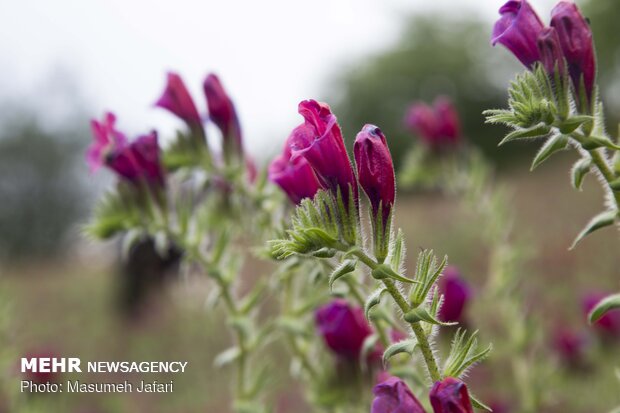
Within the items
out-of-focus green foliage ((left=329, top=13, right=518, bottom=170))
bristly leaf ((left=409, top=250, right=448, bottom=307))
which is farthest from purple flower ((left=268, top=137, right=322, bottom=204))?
out-of-focus green foliage ((left=329, top=13, right=518, bottom=170))

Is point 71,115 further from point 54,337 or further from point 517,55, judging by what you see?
point 517,55

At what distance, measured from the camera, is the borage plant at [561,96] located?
927 mm

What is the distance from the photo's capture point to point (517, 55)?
1.04 meters

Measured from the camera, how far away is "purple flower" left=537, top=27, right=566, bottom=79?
0.98 m

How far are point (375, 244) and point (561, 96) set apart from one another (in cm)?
31

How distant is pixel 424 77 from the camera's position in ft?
71.4

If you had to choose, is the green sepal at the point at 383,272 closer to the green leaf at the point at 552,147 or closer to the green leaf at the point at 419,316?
the green leaf at the point at 419,316

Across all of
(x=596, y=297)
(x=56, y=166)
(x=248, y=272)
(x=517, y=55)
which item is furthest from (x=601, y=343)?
(x=56, y=166)

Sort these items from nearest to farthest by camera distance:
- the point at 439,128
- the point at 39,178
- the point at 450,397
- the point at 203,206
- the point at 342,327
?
1. the point at 450,397
2. the point at 342,327
3. the point at 203,206
4. the point at 439,128
5. the point at 39,178

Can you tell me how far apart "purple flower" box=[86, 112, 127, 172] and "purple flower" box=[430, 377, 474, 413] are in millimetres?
943

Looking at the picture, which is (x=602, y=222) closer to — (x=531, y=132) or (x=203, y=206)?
(x=531, y=132)

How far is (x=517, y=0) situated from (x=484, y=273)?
293 inches

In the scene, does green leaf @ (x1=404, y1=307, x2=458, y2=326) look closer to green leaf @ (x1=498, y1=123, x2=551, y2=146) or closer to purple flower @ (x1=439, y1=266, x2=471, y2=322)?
green leaf @ (x1=498, y1=123, x2=551, y2=146)

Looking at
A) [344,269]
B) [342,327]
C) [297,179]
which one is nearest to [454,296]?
[342,327]
